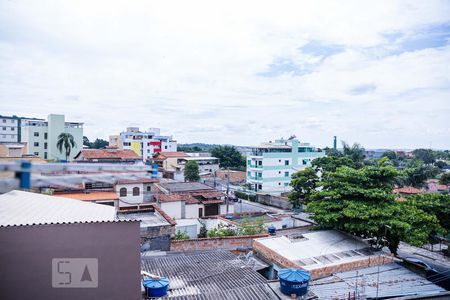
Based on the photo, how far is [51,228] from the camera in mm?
6746

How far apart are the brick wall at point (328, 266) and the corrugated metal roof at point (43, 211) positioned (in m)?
6.22

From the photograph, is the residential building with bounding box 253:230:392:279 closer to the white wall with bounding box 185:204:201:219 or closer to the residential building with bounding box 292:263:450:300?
the residential building with bounding box 292:263:450:300

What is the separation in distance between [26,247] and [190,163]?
34.2 meters

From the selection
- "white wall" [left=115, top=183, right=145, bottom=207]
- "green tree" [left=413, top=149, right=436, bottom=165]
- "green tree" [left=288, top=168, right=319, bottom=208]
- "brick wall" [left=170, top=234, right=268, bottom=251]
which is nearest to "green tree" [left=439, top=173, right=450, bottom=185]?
"green tree" [left=288, top=168, right=319, bottom=208]

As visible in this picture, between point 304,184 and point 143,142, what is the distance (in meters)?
42.2

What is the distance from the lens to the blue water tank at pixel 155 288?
317 inches

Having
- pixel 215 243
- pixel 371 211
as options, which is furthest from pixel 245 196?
pixel 371 211

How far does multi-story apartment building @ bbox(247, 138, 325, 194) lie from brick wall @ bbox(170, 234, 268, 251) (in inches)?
935

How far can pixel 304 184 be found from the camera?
25.8 metres

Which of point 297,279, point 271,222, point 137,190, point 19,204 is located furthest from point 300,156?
point 19,204

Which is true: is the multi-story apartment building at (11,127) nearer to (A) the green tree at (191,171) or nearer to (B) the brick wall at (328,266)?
(A) the green tree at (191,171)

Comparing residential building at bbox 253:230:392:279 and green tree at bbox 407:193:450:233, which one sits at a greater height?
green tree at bbox 407:193:450:233

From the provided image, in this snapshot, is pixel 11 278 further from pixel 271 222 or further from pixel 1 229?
pixel 271 222

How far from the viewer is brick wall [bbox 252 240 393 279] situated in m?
10.7
